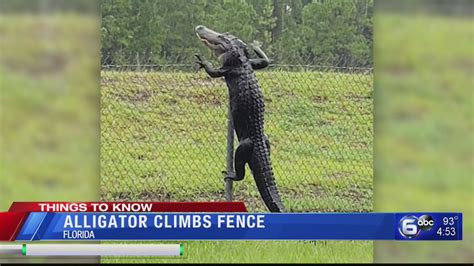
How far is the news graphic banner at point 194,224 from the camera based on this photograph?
16.6 ft

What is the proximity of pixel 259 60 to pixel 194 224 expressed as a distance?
1094 mm

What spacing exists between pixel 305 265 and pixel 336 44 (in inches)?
54.6

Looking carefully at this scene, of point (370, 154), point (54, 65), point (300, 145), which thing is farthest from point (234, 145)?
point (54, 65)

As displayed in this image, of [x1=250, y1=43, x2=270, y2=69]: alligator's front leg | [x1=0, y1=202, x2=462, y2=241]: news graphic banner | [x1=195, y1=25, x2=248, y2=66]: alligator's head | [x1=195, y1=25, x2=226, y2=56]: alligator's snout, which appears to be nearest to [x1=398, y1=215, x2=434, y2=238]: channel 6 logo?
[x1=0, y1=202, x2=462, y2=241]: news graphic banner

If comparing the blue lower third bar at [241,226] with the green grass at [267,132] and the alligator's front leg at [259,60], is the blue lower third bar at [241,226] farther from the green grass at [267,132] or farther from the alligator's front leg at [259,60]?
the alligator's front leg at [259,60]

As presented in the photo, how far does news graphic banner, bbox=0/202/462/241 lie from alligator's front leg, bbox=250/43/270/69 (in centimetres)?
92

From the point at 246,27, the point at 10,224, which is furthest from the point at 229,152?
the point at 10,224

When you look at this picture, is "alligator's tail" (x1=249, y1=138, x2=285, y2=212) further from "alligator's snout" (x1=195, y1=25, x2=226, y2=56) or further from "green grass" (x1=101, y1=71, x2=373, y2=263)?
"alligator's snout" (x1=195, y1=25, x2=226, y2=56)

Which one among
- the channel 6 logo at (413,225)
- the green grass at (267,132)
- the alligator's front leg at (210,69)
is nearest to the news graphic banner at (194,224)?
the channel 6 logo at (413,225)

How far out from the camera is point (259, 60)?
5.32m

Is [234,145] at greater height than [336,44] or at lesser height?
lesser

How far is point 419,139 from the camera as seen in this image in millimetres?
5277

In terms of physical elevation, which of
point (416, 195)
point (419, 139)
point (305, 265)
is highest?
point (419, 139)

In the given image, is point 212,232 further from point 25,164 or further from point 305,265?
point 25,164
